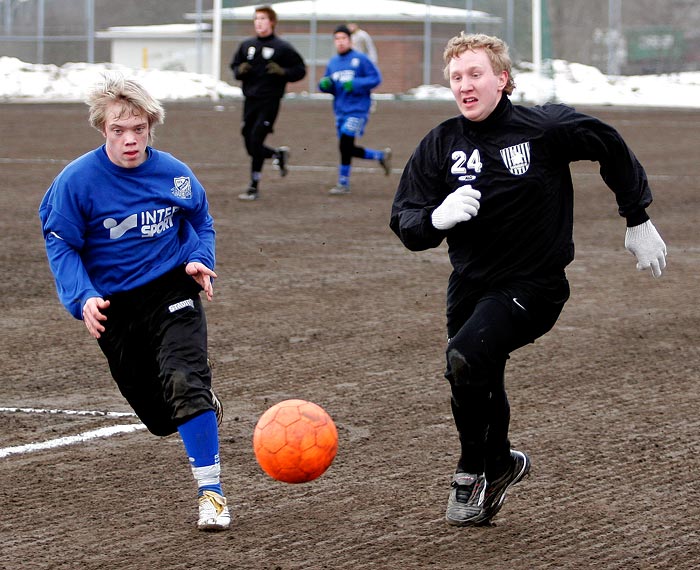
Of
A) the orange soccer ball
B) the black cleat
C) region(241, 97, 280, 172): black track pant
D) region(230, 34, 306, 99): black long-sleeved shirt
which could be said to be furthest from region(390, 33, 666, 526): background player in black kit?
region(230, 34, 306, 99): black long-sleeved shirt

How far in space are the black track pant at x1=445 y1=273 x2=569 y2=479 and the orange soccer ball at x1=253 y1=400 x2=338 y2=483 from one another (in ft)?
1.75

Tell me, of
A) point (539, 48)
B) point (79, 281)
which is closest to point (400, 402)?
point (79, 281)

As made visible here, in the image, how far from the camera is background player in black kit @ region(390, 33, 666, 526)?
507 centimetres

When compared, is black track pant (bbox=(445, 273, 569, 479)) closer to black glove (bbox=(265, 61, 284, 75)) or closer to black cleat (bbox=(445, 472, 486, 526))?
black cleat (bbox=(445, 472, 486, 526))

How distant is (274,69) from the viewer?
15719 millimetres

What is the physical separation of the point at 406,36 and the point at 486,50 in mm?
37450

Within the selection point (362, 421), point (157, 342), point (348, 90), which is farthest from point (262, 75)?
point (157, 342)

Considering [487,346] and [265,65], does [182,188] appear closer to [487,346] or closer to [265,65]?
[487,346]

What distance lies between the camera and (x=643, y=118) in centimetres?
3216

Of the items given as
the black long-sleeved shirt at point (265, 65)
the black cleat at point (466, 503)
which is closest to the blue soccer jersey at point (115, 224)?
the black cleat at point (466, 503)

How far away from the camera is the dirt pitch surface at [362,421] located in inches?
191

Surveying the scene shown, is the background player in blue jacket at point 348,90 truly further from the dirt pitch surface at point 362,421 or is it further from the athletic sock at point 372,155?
the dirt pitch surface at point 362,421

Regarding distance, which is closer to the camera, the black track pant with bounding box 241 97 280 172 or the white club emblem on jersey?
the white club emblem on jersey

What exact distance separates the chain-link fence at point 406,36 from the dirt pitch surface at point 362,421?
2820 cm
